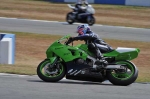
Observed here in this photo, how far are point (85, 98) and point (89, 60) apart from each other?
2.29m

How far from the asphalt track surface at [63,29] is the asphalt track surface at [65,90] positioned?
12613 millimetres

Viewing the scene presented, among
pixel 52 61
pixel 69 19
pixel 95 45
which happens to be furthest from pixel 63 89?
pixel 69 19

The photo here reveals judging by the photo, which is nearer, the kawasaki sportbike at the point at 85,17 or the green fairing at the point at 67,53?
the green fairing at the point at 67,53

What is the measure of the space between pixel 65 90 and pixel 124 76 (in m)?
1.72

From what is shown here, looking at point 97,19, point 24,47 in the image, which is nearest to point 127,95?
point 24,47

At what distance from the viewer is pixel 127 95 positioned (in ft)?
30.7

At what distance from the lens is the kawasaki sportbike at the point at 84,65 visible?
10.9 metres

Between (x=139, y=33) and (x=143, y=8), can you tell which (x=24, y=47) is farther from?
(x=143, y=8)

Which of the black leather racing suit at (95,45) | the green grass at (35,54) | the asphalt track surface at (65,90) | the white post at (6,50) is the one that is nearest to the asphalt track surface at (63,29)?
the green grass at (35,54)

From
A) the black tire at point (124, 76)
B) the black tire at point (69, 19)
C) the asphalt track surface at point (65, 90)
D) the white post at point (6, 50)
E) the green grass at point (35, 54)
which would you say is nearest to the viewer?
the asphalt track surface at point (65, 90)

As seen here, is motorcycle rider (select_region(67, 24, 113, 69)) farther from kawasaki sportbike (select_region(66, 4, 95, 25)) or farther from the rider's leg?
kawasaki sportbike (select_region(66, 4, 95, 25))

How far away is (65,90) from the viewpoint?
9695 mm

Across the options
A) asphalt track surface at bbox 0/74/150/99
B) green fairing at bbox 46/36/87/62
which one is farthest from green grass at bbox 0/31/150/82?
green fairing at bbox 46/36/87/62

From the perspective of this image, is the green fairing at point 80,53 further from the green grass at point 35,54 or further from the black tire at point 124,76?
the green grass at point 35,54
